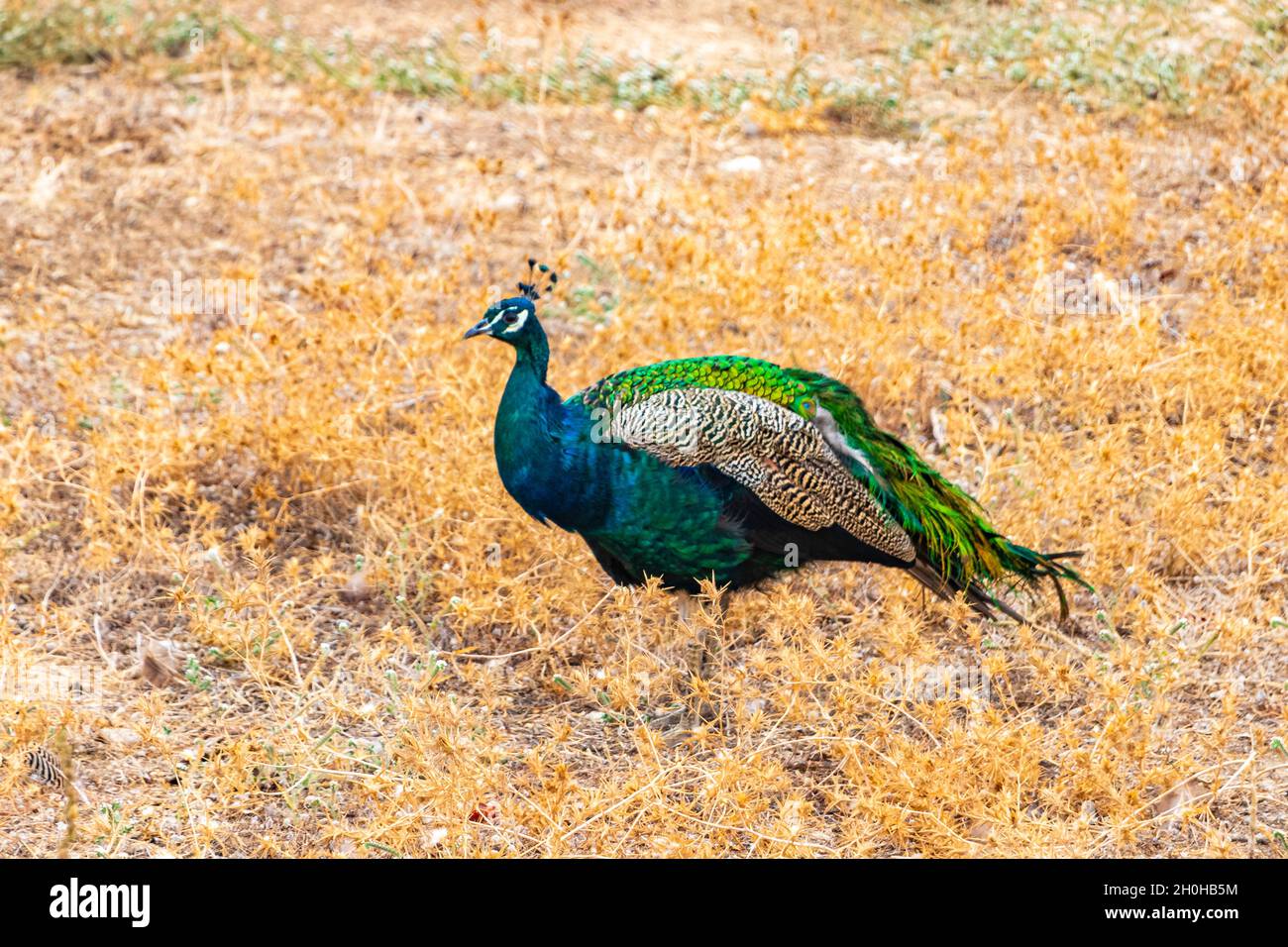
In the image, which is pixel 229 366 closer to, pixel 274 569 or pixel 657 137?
pixel 274 569

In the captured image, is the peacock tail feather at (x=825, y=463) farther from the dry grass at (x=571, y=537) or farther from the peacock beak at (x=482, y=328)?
the peacock beak at (x=482, y=328)

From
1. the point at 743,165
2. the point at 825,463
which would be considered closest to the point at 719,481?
the point at 825,463

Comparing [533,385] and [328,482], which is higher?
[533,385]

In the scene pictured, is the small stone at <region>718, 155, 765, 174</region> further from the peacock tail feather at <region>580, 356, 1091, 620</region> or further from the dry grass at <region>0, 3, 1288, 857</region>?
the peacock tail feather at <region>580, 356, 1091, 620</region>

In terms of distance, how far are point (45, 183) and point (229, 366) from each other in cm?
215

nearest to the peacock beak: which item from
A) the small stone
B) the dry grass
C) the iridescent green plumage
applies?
the iridescent green plumage

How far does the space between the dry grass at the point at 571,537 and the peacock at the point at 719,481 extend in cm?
24

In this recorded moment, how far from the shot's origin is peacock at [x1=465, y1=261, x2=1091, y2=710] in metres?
4.09

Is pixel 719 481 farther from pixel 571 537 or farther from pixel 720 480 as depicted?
pixel 571 537

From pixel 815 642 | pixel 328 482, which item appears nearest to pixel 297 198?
pixel 328 482

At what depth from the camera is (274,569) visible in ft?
15.7

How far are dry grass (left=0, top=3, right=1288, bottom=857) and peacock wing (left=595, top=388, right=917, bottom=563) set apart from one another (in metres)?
0.33

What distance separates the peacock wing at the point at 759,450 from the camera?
4121mm

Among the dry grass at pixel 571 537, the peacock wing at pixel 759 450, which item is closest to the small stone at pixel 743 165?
the dry grass at pixel 571 537
